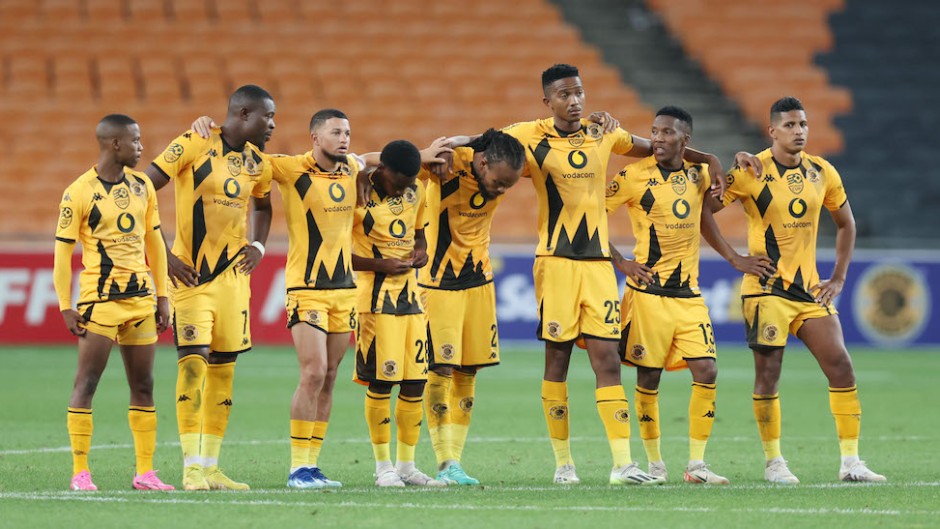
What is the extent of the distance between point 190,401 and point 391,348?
1.27 meters

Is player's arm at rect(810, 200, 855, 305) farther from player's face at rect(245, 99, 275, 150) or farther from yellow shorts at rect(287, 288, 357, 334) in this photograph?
player's face at rect(245, 99, 275, 150)

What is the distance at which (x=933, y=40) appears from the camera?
27375mm

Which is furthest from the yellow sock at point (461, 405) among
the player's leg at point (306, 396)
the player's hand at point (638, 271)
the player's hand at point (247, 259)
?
the player's hand at point (247, 259)

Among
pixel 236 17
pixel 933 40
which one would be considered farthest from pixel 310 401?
pixel 933 40

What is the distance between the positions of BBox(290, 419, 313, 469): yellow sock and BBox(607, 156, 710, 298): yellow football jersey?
2.41 meters

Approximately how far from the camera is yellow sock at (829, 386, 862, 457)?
30.2 feet

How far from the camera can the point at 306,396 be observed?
28.3 ft

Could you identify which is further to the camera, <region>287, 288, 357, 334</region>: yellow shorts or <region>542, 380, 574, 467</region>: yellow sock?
Result: <region>542, 380, 574, 467</region>: yellow sock

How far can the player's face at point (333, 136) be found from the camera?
876cm

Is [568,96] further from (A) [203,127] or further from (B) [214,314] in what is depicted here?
(B) [214,314]

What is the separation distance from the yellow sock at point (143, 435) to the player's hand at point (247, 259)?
996 mm

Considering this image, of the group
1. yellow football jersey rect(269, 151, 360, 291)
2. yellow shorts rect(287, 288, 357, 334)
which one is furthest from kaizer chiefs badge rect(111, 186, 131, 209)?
yellow shorts rect(287, 288, 357, 334)

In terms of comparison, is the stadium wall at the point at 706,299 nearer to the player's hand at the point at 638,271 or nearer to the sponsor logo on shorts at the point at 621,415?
the player's hand at the point at 638,271

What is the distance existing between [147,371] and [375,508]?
1806 mm
